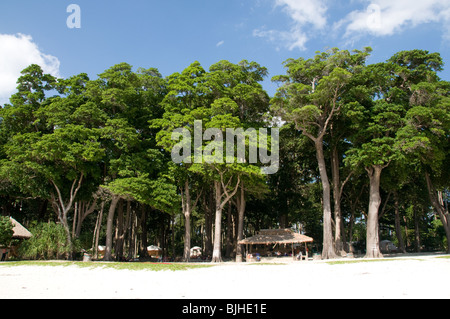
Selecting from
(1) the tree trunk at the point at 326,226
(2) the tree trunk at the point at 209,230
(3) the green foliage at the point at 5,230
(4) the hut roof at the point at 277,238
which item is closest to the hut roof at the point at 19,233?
(3) the green foliage at the point at 5,230

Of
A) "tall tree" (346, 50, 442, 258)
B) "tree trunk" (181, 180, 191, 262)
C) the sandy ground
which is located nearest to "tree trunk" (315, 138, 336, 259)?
"tall tree" (346, 50, 442, 258)

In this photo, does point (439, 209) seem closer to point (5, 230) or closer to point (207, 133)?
point (207, 133)

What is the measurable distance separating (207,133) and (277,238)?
11299 millimetres

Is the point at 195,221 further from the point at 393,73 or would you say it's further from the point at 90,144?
the point at 393,73

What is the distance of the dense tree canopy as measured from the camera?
2455 cm

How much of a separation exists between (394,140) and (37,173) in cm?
2853

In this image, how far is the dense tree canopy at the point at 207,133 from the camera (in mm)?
24547

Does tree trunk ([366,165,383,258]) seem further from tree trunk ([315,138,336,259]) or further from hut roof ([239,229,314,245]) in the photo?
→ hut roof ([239,229,314,245])

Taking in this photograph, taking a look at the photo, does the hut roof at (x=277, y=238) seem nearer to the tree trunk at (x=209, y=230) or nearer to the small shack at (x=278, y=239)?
the small shack at (x=278, y=239)

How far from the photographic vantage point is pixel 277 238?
28141 millimetres

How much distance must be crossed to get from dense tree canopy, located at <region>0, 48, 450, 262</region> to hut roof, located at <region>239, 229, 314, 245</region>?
1.52 m

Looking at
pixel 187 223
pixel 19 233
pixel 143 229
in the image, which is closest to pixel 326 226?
pixel 187 223
